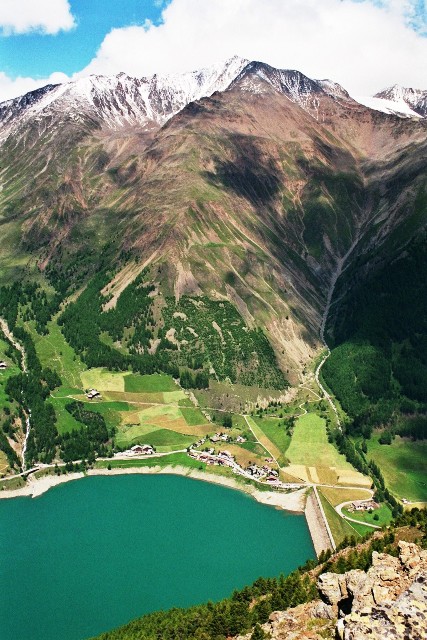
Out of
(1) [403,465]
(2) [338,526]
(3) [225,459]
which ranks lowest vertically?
(2) [338,526]

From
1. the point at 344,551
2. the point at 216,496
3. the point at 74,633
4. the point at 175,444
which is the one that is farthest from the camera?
the point at 175,444

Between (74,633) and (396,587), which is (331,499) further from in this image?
(396,587)

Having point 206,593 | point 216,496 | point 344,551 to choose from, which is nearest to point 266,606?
point 344,551

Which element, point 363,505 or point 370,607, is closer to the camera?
point 370,607

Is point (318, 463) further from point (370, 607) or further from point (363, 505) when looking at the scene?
point (370, 607)

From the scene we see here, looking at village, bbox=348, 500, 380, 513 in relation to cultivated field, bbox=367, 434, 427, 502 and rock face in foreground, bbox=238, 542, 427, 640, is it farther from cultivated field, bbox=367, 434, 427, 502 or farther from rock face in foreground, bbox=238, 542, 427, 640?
rock face in foreground, bbox=238, 542, 427, 640

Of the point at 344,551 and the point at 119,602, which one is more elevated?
the point at 344,551

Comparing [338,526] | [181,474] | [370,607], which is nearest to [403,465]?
[338,526]
